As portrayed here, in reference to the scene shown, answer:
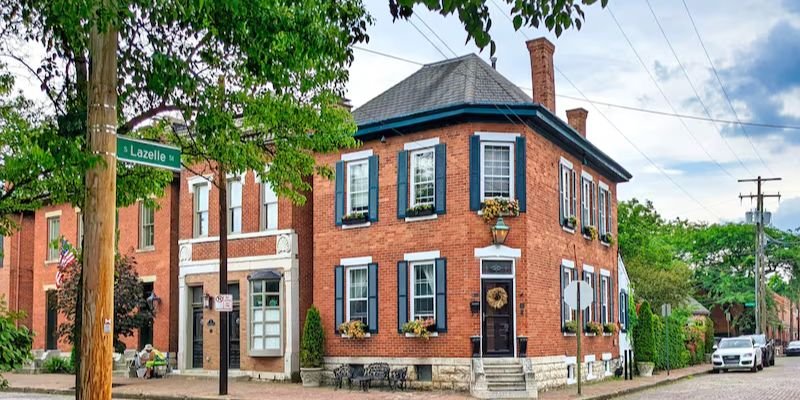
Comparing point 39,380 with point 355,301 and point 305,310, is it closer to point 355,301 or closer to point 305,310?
point 305,310

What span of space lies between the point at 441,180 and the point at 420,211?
3.44 feet

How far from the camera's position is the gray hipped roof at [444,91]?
24.7 m

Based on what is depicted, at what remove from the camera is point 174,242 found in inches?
1229

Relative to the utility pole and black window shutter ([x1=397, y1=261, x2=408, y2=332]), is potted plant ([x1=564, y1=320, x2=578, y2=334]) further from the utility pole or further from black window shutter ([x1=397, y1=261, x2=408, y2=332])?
the utility pole

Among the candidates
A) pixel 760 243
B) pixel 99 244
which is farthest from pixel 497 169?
pixel 760 243

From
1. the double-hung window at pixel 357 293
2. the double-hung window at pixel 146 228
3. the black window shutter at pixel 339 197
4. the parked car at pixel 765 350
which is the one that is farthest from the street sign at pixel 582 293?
the parked car at pixel 765 350

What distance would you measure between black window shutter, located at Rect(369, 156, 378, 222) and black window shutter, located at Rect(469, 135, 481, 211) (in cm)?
319

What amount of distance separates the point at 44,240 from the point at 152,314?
367 inches

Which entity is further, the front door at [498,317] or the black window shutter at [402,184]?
the black window shutter at [402,184]

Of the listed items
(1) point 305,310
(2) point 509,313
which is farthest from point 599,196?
(1) point 305,310

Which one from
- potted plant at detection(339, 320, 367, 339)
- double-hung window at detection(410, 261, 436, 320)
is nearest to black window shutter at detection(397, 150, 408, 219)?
double-hung window at detection(410, 261, 436, 320)

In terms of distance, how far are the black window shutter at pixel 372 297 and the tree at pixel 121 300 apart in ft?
27.3

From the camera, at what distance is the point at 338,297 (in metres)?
26.1

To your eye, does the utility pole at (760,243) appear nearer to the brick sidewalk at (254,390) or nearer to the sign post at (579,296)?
the brick sidewalk at (254,390)
